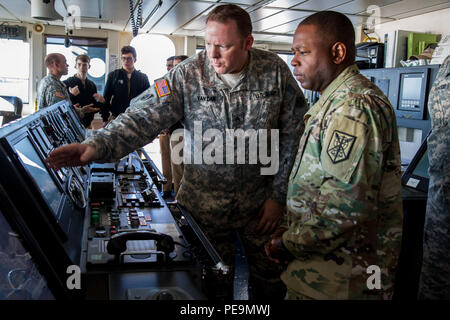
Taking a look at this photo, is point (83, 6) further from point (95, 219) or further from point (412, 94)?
point (95, 219)

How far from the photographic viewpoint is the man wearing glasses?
532 cm

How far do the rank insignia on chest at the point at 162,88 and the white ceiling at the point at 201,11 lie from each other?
4644mm

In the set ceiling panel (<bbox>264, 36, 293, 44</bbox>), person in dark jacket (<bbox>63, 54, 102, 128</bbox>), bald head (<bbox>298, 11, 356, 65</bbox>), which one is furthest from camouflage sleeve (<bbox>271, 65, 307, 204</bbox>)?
ceiling panel (<bbox>264, 36, 293, 44</bbox>)

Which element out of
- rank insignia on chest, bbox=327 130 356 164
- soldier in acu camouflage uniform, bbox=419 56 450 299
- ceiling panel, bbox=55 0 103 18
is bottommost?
soldier in acu camouflage uniform, bbox=419 56 450 299

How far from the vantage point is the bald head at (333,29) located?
1189 millimetres

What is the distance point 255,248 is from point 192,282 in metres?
0.79

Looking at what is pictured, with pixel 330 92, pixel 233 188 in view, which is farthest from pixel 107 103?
pixel 330 92

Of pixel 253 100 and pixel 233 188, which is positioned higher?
pixel 253 100

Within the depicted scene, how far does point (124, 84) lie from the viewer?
5359 millimetres

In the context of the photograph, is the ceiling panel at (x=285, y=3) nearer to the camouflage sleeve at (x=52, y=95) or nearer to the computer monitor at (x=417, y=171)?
the camouflage sleeve at (x=52, y=95)

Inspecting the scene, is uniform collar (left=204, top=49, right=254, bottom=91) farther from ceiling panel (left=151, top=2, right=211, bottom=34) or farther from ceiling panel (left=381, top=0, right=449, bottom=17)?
ceiling panel (left=151, top=2, right=211, bottom=34)

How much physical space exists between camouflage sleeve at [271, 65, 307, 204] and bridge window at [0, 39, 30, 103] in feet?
32.3
